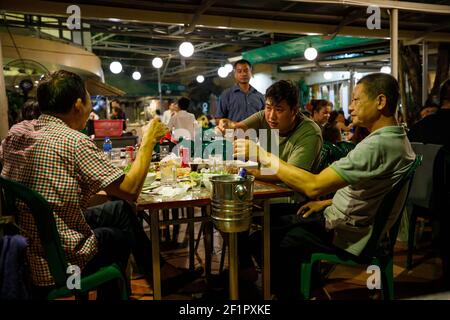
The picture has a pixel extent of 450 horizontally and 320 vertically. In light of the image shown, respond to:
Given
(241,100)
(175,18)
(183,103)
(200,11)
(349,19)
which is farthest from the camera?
(183,103)

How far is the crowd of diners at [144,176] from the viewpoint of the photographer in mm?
1727

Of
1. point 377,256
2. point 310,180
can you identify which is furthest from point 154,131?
point 377,256

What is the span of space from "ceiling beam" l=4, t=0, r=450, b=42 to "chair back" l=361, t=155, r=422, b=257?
3.03 m

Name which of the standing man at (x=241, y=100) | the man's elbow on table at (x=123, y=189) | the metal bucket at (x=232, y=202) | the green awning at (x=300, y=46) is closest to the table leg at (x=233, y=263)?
the metal bucket at (x=232, y=202)

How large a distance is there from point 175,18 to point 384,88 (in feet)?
9.62

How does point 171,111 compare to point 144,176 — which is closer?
point 144,176

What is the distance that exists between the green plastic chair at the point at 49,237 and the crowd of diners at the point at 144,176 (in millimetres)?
52

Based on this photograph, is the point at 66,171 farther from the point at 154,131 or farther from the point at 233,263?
the point at 233,263

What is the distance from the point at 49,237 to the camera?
1.63 meters

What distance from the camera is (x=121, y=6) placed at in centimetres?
399

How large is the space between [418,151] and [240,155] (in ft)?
6.11

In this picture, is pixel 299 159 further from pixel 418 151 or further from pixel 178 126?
pixel 178 126

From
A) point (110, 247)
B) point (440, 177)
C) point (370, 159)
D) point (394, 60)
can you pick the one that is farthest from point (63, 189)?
point (394, 60)

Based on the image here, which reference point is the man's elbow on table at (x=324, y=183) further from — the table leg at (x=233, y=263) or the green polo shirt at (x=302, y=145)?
the green polo shirt at (x=302, y=145)
